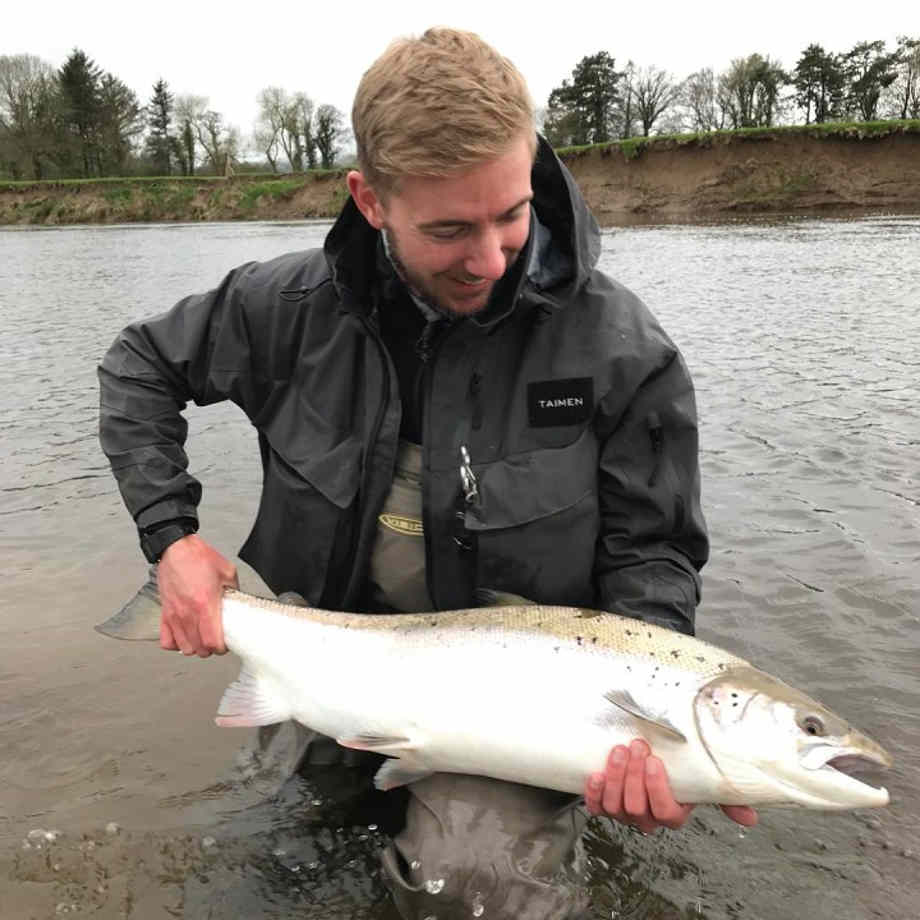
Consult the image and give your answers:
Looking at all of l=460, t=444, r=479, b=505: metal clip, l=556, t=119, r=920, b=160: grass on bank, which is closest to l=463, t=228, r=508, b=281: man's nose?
l=460, t=444, r=479, b=505: metal clip

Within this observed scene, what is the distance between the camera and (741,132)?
42.2 m

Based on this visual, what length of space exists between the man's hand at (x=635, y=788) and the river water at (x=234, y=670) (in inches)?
28.2

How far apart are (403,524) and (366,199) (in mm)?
1090

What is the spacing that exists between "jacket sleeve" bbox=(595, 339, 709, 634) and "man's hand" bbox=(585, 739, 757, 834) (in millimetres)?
613

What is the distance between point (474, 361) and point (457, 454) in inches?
12.4

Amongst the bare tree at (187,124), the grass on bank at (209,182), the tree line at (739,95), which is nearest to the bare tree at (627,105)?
the tree line at (739,95)

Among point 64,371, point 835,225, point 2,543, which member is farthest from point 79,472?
point 835,225

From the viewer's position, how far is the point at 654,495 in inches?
121

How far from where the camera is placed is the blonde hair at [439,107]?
2.62m

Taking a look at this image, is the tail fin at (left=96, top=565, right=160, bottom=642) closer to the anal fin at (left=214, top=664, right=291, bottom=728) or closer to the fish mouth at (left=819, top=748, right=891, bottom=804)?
the anal fin at (left=214, top=664, right=291, bottom=728)

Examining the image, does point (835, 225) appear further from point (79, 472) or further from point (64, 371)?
point (79, 472)

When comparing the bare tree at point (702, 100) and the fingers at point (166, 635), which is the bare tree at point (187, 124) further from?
the fingers at point (166, 635)

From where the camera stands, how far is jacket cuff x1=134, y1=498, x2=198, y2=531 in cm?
329

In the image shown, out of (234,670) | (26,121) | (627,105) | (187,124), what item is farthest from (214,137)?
(234,670)
